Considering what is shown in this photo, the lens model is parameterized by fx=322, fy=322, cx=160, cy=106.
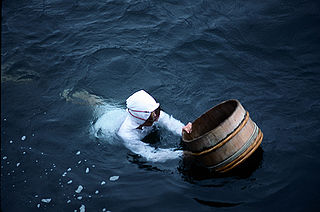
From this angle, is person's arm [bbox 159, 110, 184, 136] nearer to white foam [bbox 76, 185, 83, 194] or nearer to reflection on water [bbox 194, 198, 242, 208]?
reflection on water [bbox 194, 198, 242, 208]

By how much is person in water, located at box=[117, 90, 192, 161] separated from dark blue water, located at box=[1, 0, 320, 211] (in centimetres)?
28

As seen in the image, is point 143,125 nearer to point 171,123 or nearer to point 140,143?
point 140,143

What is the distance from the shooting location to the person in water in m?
5.08

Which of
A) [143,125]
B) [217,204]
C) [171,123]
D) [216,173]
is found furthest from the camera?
[171,123]

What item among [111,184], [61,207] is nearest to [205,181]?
[111,184]

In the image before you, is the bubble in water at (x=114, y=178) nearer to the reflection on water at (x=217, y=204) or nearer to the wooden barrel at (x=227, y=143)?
the reflection on water at (x=217, y=204)

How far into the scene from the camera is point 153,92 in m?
7.04

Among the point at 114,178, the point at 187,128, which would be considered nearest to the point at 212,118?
the point at 187,128

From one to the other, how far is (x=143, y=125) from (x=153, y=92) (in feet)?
5.83

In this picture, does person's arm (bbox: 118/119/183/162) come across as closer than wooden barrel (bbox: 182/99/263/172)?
No

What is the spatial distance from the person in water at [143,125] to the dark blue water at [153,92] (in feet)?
0.91

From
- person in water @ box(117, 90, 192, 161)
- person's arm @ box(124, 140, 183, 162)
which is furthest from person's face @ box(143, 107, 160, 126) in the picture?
person's arm @ box(124, 140, 183, 162)

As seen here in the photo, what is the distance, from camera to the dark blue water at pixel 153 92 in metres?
4.89

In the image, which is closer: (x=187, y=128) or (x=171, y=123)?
(x=187, y=128)
